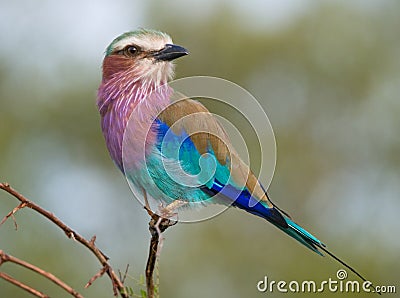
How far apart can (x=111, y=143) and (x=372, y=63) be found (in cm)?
997

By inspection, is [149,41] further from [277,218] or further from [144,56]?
[277,218]

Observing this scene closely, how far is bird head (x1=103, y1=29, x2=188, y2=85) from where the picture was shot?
145 inches

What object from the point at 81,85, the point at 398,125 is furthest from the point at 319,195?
the point at 81,85

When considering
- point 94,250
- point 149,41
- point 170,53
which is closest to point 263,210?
point 170,53

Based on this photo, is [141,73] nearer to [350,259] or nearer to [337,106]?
[350,259]

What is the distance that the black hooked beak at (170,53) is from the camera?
142 inches

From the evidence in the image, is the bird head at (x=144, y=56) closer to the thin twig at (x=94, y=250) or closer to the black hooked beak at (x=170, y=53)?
the black hooked beak at (x=170, y=53)

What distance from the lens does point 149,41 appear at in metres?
3.69

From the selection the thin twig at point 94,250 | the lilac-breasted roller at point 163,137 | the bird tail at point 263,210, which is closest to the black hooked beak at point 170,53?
the lilac-breasted roller at point 163,137

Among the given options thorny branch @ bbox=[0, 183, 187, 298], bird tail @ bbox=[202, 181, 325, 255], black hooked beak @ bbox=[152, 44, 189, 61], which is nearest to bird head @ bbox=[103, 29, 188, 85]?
black hooked beak @ bbox=[152, 44, 189, 61]

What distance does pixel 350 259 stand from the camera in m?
10.4

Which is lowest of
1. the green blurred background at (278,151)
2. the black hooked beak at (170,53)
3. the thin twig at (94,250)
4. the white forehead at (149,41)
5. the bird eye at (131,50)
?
the thin twig at (94,250)

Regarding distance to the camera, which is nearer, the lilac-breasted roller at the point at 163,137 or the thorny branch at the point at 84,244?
the thorny branch at the point at 84,244

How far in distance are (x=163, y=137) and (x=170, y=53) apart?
1.19 ft
